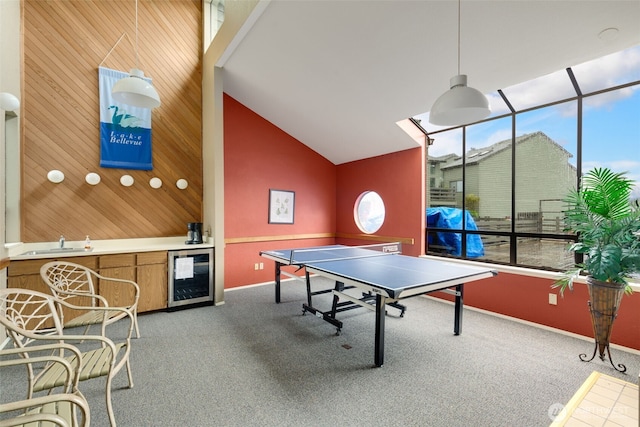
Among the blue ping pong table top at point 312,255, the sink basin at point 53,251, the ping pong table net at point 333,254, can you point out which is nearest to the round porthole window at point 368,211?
the ping pong table net at point 333,254

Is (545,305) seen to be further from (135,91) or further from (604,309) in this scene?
(135,91)

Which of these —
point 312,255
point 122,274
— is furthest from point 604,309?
point 122,274

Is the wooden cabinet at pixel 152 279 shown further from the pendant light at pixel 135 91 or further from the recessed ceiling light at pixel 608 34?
the recessed ceiling light at pixel 608 34

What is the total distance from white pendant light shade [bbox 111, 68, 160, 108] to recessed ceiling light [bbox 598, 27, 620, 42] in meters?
4.06

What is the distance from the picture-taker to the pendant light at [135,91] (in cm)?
270

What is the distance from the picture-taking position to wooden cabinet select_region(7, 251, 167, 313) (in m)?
3.20

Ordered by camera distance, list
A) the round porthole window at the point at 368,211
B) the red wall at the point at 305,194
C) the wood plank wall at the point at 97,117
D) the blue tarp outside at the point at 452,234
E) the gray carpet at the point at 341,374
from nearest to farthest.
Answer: the gray carpet at the point at 341,374
the wood plank wall at the point at 97,117
the blue tarp outside at the point at 452,234
the red wall at the point at 305,194
the round porthole window at the point at 368,211

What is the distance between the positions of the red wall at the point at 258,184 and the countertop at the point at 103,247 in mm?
986

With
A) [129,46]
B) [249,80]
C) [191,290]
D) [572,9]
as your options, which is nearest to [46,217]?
[191,290]

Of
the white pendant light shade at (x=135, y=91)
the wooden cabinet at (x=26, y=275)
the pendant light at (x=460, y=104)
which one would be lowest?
the wooden cabinet at (x=26, y=275)

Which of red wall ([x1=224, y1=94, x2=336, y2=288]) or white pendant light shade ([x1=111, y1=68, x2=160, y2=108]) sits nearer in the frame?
white pendant light shade ([x1=111, y1=68, x2=160, y2=108])

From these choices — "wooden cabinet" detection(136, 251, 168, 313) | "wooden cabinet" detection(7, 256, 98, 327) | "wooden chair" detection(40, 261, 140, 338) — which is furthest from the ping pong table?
"wooden cabinet" detection(7, 256, 98, 327)

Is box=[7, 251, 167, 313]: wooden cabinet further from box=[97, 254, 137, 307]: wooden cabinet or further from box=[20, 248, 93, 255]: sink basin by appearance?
box=[20, 248, 93, 255]: sink basin

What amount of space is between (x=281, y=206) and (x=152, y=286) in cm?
262
